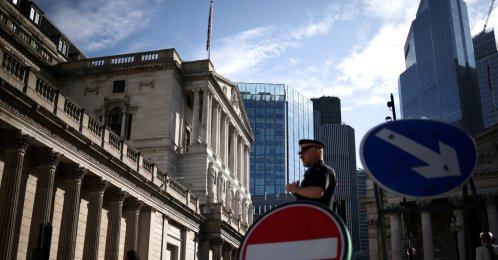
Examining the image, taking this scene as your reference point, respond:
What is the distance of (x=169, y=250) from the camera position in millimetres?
34219

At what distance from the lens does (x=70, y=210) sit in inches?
852

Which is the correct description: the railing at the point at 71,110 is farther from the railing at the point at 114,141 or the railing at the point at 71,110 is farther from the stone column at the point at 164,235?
the stone column at the point at 164,235

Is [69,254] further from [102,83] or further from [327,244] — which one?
[102,83]

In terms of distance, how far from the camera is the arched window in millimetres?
45500

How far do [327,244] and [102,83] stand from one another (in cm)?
4554

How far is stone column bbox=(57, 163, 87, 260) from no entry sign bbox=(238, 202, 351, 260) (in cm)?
1941

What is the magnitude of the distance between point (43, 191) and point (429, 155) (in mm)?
18594

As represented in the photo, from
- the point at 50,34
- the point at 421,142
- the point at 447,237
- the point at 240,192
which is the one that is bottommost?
the point at 421,142

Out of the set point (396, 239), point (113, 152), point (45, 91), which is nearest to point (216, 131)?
point (396, 239)

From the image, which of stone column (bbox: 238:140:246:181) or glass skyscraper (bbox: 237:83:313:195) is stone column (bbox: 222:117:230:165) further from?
glass skyscraper (bbox: 237:83:313:195)

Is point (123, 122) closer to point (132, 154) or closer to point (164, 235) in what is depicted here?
point (164, 235)

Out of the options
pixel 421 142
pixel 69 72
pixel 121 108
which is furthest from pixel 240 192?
pixel 421 142

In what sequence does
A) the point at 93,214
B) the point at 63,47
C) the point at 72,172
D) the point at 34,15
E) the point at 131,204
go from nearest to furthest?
the point at 72,172 → the point at 93,214 → the point at 131,204 → the point at 34,15 → the point at 63,47

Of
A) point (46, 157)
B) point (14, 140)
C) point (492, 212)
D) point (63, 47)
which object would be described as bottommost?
point (46, 157)
